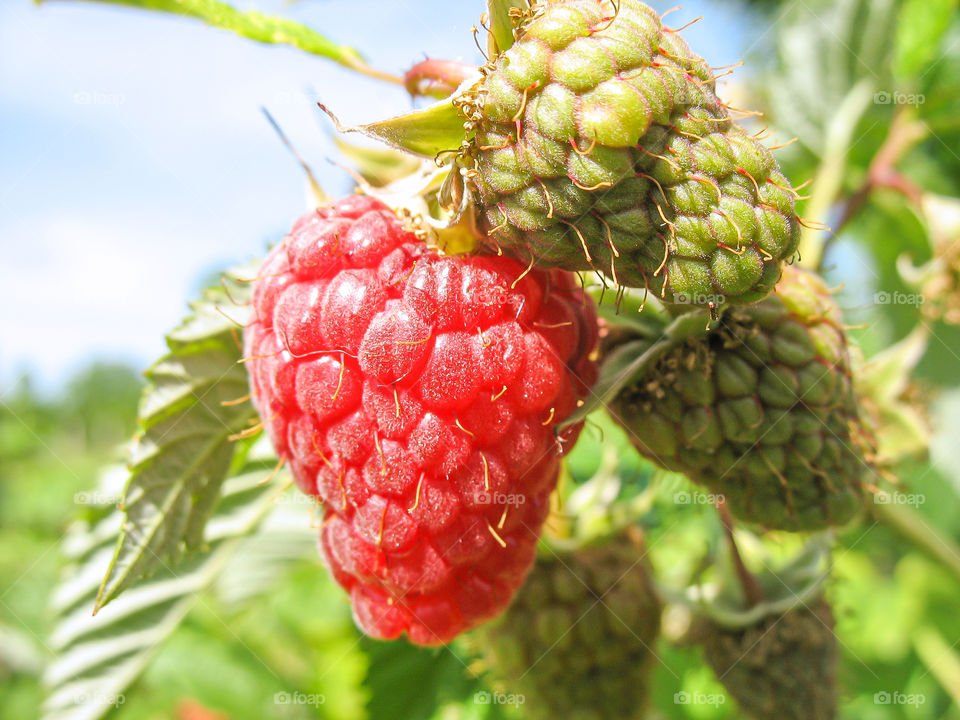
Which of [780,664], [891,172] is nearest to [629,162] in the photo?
[780,664]

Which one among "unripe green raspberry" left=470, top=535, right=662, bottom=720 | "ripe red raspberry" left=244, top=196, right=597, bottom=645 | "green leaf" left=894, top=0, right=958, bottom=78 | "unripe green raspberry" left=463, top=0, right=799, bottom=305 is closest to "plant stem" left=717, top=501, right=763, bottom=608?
"unripe green raspberry" left=470, top=535, right=662, bottom=720

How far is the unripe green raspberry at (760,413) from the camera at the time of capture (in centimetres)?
125

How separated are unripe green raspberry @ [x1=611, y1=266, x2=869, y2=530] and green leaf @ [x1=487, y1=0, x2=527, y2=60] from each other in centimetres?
57

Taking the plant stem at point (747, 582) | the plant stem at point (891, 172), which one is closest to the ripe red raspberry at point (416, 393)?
the plant stem at point (747, 582)

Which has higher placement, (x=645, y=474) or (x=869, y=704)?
(x=645, y=474)

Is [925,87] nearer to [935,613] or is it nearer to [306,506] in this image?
[935,613]

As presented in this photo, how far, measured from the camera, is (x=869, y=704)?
270cm

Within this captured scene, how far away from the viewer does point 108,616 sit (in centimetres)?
191

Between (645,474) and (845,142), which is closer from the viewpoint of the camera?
A: (645,474)

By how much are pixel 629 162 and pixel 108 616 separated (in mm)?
1754

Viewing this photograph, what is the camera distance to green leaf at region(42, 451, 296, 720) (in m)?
1.83

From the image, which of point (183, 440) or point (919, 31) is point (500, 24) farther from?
point (919, 31)

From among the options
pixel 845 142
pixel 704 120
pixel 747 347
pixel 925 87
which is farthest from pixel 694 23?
pixel 925 87

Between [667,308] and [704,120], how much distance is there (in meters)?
0.33
